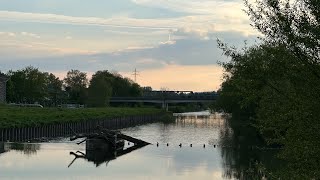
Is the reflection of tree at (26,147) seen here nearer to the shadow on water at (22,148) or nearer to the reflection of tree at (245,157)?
the shadow on water at (22,148)

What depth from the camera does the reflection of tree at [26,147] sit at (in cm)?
5857

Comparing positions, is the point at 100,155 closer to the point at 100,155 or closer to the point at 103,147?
the point at 100,155

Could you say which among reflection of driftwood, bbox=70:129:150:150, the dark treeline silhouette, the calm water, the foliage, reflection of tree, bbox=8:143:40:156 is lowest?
the calm water

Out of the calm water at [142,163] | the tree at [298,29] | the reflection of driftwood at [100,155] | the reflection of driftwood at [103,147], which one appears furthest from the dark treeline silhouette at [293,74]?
the reflection of driftwood at [103,147]

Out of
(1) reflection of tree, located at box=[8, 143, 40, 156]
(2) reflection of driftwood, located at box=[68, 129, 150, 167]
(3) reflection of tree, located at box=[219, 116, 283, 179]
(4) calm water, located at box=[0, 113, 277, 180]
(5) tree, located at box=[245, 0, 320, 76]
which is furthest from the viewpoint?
(1) reflection of tree, located at box=[8, 143, 40, 156]

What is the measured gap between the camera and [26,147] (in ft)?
206

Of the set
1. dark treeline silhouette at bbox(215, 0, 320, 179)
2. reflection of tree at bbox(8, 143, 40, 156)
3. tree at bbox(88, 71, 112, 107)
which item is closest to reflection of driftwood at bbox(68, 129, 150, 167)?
reflection of tree at bbox(8, 143, 40, 156)

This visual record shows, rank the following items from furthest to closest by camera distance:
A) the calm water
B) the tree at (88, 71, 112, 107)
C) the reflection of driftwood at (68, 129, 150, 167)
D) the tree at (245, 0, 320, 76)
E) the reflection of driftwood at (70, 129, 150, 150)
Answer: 1. the tree at (88, 71, 112, 107)
2. the reflection of driftwood at (70, 129, 150, 150)
3. the reflection of driftwood at (68, 129, 150, 167)
4. the calm water
5. the tree at (245, 0, 320, 76)

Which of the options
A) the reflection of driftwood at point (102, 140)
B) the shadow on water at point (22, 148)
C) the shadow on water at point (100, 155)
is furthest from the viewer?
the reflection of driftwood at point (102, 140)

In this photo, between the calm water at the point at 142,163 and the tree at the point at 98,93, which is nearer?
the calm water at the point at 142,163

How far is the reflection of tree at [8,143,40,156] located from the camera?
192ft

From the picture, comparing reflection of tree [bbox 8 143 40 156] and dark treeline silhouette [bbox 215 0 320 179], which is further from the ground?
dark treeline silhouette [bbox 215 0 320 179]

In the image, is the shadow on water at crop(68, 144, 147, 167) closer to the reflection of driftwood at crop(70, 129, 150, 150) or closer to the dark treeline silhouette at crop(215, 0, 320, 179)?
the reflection of driftwood at crop(70, 129, 150, 150)

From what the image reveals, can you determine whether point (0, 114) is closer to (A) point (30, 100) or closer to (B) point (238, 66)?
(B) point (238, 66)
